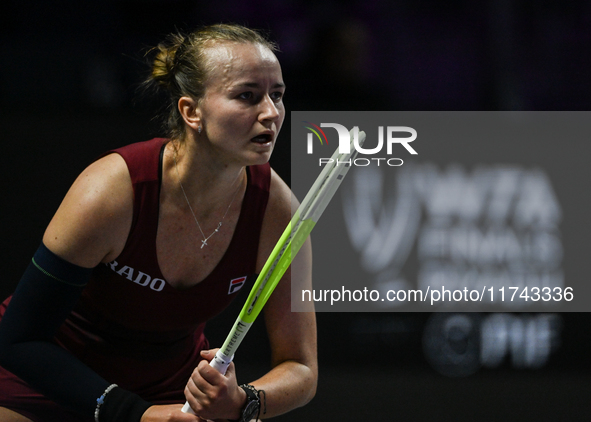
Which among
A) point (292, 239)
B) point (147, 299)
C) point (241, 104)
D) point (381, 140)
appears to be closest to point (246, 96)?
point (241, 104)

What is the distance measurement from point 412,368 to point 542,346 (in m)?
0.41

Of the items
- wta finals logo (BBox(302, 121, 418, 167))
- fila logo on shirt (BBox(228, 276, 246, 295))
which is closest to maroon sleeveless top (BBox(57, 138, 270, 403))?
fila logo on shirt (BBox(228, 276, 246, 295))

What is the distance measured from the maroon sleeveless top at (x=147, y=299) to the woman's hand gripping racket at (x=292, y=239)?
0.46 ft

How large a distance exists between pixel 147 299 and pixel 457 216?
136 centimetres

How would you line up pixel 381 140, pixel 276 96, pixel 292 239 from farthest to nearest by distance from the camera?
pixel 381 140 → pixel 276 96 → pixel 292 239

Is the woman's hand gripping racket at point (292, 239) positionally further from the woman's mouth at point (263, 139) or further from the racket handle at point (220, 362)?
the woman's mouth at point (263, 139)

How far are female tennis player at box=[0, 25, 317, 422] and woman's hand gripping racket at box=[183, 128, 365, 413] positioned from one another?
5 centimetres

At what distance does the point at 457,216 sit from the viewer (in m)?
2.25

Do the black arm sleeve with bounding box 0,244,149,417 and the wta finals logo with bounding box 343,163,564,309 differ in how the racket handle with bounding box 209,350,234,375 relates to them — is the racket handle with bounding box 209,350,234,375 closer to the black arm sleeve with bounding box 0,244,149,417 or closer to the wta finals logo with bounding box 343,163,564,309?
the black arm sleeve with bounding box 0,244,149,417

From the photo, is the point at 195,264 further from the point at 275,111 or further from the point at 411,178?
the point at 411,178

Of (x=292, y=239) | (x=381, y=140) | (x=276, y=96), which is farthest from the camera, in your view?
(x=381, y=140)

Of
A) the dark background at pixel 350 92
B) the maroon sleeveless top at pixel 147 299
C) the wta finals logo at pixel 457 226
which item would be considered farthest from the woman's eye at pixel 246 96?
the wta finals logo at pixel 457 226

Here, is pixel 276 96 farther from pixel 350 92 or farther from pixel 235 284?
pixel 350 92

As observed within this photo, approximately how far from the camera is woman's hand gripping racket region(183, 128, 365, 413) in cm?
96
